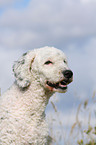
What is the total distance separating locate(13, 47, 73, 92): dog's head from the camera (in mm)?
5355

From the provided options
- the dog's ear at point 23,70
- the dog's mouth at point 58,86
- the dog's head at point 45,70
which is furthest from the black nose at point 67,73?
the dog's ear at point 23,70

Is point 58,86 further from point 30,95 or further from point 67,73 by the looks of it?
point 30,95

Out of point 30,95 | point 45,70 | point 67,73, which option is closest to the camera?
point 67,73

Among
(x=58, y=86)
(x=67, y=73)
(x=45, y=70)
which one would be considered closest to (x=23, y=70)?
(x=45, y=70)

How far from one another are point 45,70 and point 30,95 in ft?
1.55

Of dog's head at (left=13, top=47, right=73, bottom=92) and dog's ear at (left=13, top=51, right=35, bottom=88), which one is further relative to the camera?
dog's ear at (left=13, top=51, right=35, bottom=88)

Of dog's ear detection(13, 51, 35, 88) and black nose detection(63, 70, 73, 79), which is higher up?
dog's ear detection(13, 51, 35, 88)

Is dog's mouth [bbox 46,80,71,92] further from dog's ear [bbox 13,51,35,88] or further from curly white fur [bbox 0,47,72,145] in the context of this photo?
dog's ear [bbox 13,51,35,88]

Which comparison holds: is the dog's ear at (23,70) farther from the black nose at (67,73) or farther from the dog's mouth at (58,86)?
the black nose at (67,73)

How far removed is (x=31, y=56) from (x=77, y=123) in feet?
6.43

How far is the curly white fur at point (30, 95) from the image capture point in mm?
5414

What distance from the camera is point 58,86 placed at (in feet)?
17.8

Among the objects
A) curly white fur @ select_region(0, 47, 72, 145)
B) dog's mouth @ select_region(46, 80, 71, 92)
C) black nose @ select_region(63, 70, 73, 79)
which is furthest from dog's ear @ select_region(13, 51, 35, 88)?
black nose @ select_region(63, 70, 73, 79)

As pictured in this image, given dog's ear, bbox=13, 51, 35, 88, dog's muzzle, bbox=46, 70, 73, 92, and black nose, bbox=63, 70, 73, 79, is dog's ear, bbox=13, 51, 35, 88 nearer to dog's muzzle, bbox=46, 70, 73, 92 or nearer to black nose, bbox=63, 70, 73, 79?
dog's muzzle, bbox=46, 70, 73, 92
